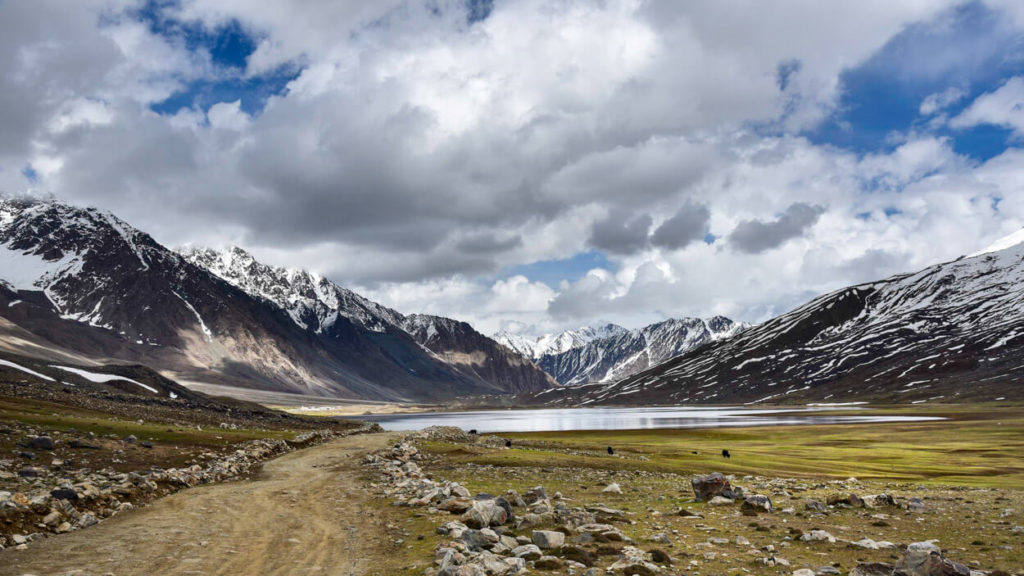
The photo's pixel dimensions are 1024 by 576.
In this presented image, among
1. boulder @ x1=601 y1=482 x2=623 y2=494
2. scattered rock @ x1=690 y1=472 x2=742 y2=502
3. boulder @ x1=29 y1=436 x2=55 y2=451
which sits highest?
boulder @ x1=29 y1=436 x2=55 y2=451

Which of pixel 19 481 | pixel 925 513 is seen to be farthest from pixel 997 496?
pixel 19 481

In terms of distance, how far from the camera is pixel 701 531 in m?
21.5

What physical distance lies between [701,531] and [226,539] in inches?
634

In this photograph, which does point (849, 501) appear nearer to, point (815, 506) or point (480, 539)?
point (815, 506)

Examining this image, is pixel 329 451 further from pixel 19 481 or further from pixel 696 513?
pixel 696 513

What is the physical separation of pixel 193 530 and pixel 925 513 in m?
28.7

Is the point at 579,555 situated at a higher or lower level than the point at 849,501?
higher

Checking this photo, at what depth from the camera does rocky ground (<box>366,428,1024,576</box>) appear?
16.1m

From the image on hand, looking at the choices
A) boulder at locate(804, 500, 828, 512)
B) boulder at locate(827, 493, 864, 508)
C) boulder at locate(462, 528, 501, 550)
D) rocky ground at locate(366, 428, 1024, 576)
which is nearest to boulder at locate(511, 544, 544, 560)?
rocky ground at locate(366, 428, 1024, 576)

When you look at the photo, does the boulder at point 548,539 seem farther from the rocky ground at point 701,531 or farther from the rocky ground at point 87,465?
the rocky ground at point 87,465

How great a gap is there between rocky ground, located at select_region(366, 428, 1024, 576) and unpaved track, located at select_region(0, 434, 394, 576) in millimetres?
1841

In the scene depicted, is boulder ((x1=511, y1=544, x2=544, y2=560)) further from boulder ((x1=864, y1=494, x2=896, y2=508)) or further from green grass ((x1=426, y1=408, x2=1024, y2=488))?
green grass ((x1=426, y1=408, x2=1024, y2=488))

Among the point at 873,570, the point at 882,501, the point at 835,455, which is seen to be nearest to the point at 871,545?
the point at 873,570

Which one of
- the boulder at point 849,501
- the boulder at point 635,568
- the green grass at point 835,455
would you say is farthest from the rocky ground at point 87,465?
the boulder at point 849,501
